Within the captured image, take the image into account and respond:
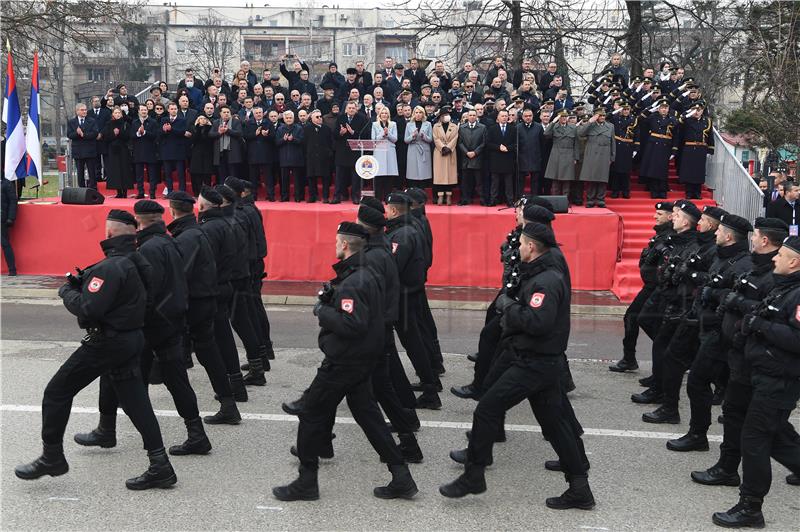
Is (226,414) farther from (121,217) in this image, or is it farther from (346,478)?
(121,217)

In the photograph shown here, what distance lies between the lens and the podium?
50.1ft

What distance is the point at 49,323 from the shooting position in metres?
11.6

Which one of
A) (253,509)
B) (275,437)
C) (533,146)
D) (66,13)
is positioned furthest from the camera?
(66,13)

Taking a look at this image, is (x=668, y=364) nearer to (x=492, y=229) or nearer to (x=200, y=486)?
(x=200, y=486)

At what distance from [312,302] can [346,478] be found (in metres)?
7.12

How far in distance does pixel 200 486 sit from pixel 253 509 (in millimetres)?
577

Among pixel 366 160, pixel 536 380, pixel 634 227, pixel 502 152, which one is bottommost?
pixel 536 380

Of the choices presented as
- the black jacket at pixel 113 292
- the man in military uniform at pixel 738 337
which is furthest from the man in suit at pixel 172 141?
the man in military uniform at pixel 738 337

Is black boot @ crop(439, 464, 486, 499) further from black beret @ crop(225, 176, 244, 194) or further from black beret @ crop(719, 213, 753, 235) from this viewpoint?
black beret @ crop(225, 176, 244, 194)

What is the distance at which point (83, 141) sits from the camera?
17.1 m

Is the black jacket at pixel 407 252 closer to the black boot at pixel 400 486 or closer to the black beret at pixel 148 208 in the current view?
the black beret at pixel 148 208

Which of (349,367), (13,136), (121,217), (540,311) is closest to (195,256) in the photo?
(121,217)

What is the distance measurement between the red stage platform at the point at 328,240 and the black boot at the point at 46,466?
8.49 m

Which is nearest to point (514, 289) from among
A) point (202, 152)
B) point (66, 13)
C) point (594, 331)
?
point (594, 331)
